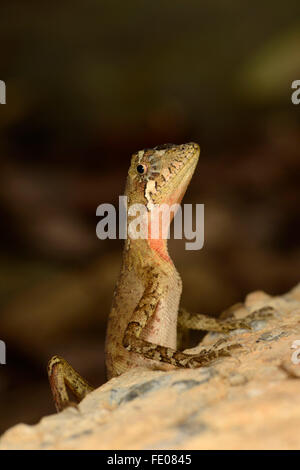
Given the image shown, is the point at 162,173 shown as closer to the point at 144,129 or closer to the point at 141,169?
the point at 141,169

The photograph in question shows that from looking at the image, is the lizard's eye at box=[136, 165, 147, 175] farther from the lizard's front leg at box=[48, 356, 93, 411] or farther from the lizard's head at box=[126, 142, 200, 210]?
the lizard's front leg at box=[48, 356, 93, 411]

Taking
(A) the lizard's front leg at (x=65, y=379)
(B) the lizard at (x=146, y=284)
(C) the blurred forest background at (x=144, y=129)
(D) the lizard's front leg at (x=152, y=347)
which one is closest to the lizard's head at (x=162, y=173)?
(B) the lizard at (x=146, y=284)

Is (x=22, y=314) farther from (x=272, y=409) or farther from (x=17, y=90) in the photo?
(x=272, y=409)

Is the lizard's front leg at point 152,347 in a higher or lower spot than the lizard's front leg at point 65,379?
higher

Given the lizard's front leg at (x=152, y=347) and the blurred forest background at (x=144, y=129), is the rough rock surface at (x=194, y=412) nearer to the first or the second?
the lizard's front leg at (x=152, y=347)

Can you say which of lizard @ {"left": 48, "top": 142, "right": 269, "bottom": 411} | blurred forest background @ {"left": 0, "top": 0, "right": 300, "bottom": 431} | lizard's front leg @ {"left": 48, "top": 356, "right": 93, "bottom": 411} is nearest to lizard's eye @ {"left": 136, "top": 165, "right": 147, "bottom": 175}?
lizard @ {"left": 48, "top": 142, "right": 269, "bottom": 411}

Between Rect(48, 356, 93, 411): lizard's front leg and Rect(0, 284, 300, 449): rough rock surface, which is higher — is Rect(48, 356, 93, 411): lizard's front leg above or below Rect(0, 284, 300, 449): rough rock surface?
below

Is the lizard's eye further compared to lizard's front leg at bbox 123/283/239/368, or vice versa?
the lizard's eye

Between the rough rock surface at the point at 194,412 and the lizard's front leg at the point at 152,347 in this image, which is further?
the lizard's front leg at the point at 152,347

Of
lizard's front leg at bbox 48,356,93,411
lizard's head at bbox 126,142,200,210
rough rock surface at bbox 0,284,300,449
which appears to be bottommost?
lizard's front leg at bbox 48,356,93,411
